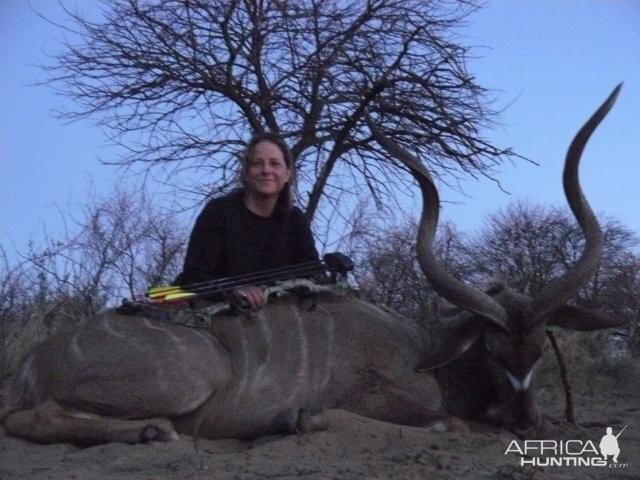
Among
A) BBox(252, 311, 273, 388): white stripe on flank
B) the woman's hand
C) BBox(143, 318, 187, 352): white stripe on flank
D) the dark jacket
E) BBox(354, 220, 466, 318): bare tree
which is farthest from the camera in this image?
BBox(354, 220, 466, 318): bare tree

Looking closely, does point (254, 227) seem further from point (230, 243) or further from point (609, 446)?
point (609, 446)

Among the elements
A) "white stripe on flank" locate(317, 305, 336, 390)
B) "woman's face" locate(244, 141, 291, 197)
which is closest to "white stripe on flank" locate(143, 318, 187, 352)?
"white stripe on flank" locate(317, 305, 336, 390)

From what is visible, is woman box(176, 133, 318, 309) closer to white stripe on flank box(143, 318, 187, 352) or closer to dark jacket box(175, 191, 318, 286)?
dark jacket box(175, 191, 318, 286)

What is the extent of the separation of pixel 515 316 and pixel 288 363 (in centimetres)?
96

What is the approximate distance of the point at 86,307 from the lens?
6641 millimetres

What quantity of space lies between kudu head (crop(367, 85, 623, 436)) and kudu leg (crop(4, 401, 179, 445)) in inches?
46.4

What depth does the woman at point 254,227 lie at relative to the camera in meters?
4.43

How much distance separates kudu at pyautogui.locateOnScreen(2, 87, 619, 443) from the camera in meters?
3.77

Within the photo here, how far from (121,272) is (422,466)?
4.58m

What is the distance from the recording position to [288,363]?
413 centimetres

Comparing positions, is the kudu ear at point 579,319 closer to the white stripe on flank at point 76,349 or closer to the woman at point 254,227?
the woman at point 254,227

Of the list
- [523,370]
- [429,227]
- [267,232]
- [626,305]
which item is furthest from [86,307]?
[626,305]

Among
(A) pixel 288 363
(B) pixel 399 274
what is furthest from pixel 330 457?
(B) pixel 399 274

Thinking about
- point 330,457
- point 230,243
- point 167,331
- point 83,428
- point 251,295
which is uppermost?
point 230,243
